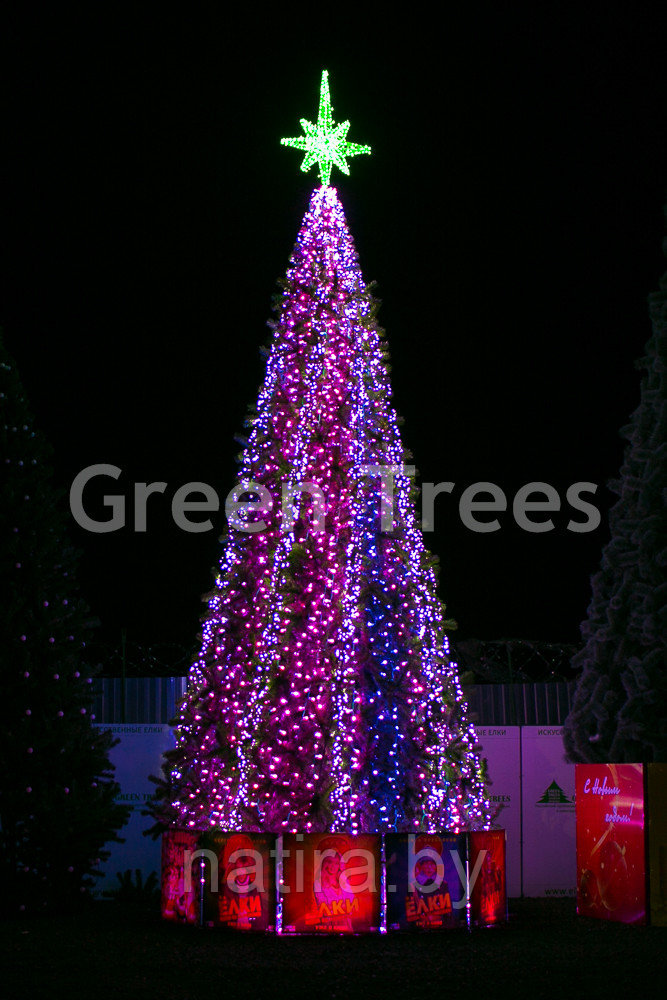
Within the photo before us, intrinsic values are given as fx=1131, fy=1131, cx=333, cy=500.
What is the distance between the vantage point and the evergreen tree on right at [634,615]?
11.4 meters

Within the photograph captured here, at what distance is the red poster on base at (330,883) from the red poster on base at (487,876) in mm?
934

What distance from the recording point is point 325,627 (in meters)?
10.4

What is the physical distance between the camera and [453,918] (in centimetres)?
996

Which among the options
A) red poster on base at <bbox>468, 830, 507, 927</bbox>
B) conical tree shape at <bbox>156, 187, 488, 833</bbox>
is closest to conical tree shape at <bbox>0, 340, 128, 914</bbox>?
conical tree shape at <bbox>156, 187, 488, 833</bbox>

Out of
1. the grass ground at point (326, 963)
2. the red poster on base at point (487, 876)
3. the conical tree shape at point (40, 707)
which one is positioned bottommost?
the grass ground at point (326, 963)

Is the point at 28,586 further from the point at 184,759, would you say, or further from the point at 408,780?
the point at 408,780

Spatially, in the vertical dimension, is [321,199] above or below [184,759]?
above

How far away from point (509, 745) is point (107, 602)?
10786 mm

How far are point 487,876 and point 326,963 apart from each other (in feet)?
7.37

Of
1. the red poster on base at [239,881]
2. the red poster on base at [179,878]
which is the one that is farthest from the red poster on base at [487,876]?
the red poster on base at [179,878]

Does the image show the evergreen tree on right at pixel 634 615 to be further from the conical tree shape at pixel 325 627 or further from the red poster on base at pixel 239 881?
the red poster on base at pixel 239 881

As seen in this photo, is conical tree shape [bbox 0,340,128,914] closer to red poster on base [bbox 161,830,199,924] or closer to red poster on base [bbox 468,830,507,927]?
red poster on base [bbox 161,830,199,924]

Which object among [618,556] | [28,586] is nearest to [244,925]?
[28,586]

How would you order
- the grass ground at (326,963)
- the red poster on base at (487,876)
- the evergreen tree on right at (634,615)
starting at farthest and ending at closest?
the evergreen tree on right at (634,615), the red poster on base at (487,876), the grass ground at (326,963)
